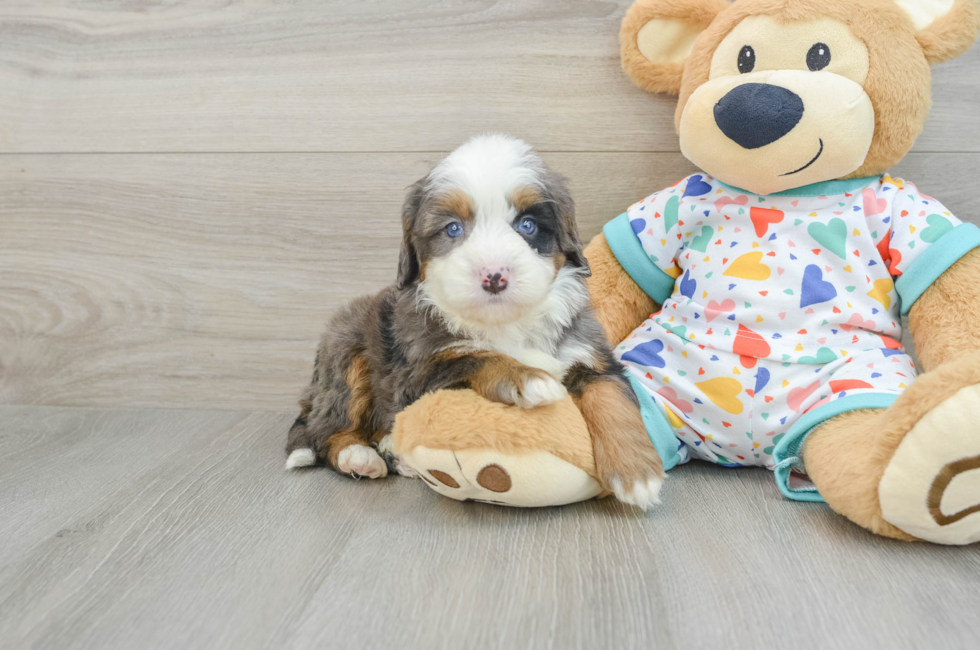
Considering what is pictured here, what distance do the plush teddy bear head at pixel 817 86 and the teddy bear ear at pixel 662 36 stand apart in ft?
0.37

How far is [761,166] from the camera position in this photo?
4.84 ft

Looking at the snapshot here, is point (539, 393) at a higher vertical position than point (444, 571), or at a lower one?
higher

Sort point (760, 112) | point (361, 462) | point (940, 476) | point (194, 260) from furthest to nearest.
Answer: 1. point (194, 260)
2. point (361, 462)
3. point (760, 112)
4. point (940, 476)

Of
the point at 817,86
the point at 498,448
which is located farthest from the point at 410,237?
the point at 817,86

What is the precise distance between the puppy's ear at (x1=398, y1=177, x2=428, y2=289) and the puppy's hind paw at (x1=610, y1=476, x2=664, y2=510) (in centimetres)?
60

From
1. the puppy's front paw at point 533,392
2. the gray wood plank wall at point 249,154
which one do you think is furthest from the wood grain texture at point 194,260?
the puppy's front paw at point 533,392

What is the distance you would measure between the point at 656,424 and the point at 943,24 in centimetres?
101

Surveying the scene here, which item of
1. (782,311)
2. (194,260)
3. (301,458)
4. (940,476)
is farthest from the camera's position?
(194,260)

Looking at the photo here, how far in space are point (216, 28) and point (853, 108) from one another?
68.0 inches

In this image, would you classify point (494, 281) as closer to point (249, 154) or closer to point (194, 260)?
point (249, 154)

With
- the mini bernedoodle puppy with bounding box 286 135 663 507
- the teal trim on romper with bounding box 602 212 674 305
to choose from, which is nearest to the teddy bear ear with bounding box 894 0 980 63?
the teal trim on romper with bounding box 602 212 674 305

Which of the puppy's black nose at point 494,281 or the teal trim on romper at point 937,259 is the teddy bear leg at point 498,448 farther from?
the teal trim on romper at point 937,259

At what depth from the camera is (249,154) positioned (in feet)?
6.96

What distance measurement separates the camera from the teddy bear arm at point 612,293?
1.75m
